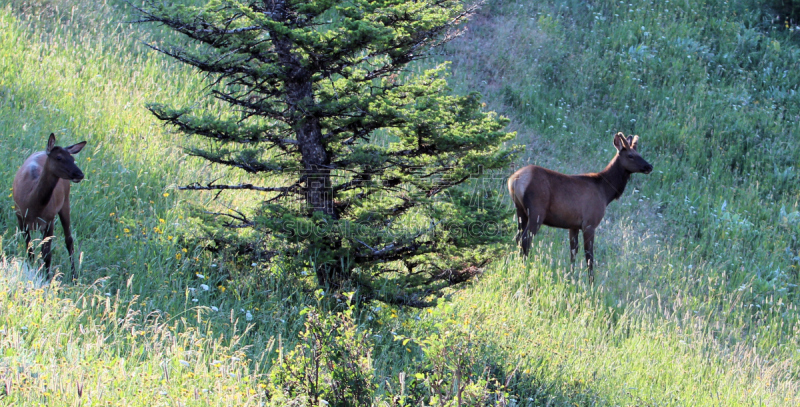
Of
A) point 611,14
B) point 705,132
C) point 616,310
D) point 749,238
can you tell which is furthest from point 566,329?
point 611,14

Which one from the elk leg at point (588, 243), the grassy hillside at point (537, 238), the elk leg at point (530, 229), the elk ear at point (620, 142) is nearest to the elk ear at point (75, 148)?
the grassy hillside at point (537, 238)

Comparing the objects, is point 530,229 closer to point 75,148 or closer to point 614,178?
point 614,178

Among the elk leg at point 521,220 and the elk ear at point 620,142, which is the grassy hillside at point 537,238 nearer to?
the elk leg at point 521,220

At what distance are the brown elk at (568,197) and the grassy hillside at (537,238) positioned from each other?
42 cm

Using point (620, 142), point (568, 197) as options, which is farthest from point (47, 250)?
point (620, 142)

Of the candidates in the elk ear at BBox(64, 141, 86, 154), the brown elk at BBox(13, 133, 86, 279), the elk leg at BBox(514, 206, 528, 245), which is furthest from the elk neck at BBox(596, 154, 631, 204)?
the brown elk at BBox(13, 133, 86, 279)

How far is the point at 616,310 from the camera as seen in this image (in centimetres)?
791

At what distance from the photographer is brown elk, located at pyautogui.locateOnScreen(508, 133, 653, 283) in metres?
8.81

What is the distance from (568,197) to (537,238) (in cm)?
124

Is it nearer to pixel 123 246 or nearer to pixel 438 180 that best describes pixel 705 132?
pixel 438 180

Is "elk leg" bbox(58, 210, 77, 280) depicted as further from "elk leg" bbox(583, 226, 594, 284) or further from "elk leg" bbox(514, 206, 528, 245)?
"elk leg" bbox(583, 226, 594, 284)

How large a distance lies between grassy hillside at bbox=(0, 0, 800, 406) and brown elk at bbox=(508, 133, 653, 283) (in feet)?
1.38

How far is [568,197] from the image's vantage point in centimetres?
903

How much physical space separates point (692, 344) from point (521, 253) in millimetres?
2475
